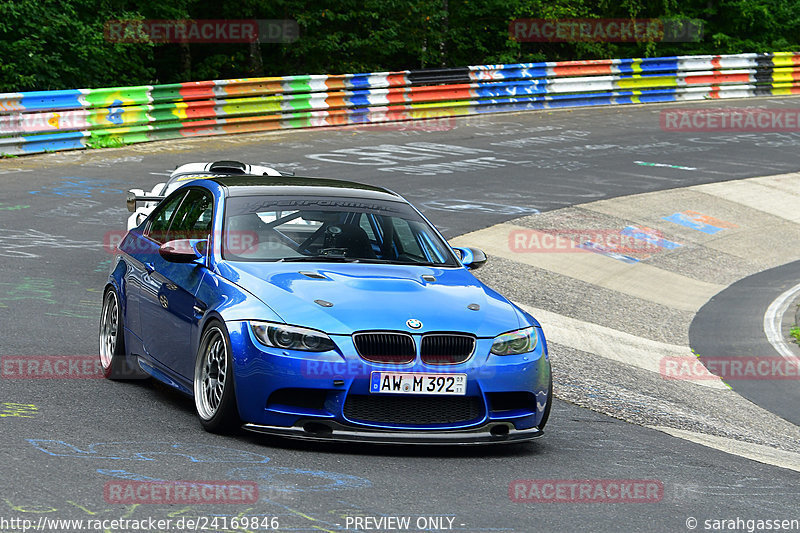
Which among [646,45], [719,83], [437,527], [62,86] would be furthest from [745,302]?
[646,45]

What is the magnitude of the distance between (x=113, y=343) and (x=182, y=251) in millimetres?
1434

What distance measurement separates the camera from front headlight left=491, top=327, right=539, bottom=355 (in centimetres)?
690

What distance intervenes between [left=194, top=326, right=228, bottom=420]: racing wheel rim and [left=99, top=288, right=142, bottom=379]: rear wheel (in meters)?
1.53

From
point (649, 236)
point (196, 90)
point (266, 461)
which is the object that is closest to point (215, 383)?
point (266, 461)

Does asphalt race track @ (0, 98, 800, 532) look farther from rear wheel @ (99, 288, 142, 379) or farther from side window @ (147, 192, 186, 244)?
side window @ (147, 192, 186, 244)

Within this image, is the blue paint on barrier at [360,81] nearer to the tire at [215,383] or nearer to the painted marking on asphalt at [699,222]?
the painted marking on asphalt at [699,222]

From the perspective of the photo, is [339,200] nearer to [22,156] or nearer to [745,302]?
[745,302]

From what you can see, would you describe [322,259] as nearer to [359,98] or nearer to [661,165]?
[661,165]

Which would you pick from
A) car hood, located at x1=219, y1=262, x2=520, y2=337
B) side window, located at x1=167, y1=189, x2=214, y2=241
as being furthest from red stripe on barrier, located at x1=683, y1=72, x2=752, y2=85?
car hood, located at x1=219, y1=262, x2=520, y2=337

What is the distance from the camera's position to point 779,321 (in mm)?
15680

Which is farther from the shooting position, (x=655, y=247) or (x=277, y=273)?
(x=655, y=247)

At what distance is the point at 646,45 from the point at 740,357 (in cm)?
2670

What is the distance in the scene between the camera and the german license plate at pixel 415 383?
658 cm

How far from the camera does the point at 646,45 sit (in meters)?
39.0
